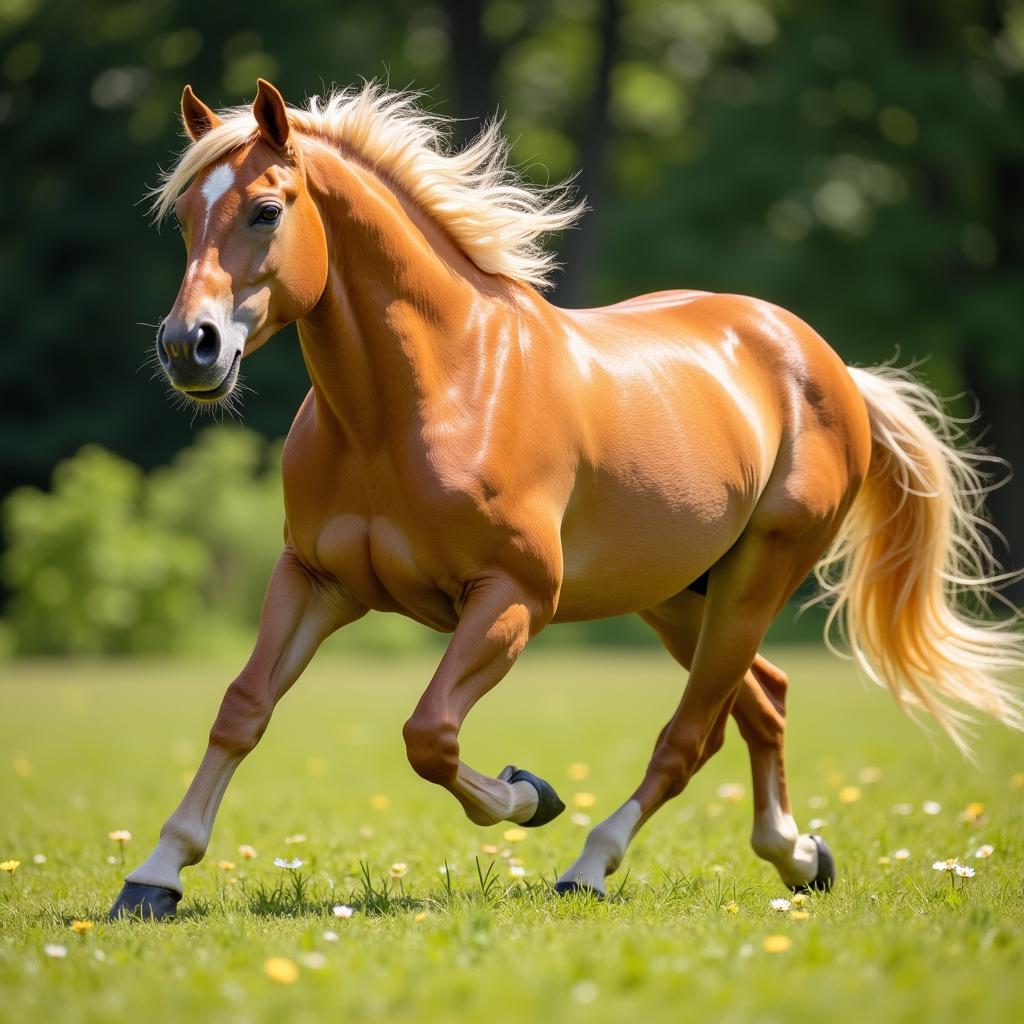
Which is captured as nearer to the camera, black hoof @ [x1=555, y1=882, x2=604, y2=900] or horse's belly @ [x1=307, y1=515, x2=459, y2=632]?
horse's belly @ [x1=307, y1=515, x2=459, y2=632]

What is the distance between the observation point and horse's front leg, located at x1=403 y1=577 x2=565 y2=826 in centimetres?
421

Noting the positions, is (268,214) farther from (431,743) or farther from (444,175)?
(431,743)

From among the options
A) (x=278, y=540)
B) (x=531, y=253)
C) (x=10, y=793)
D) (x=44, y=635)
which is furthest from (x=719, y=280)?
(x=531, y=253)

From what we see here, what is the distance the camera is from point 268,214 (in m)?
4.14

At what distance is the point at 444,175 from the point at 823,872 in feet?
9.35

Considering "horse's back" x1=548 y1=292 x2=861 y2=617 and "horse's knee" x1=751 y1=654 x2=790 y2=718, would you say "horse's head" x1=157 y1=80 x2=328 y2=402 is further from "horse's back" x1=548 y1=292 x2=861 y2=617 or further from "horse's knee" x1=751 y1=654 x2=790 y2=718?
"horse's knee" x1=751 y1=654 x2=790 y2=718

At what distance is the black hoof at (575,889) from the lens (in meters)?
4.61

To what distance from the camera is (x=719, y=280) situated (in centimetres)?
2766

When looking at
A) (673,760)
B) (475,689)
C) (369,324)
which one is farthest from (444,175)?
(673,760)

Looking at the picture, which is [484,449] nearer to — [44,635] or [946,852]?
[946,852]

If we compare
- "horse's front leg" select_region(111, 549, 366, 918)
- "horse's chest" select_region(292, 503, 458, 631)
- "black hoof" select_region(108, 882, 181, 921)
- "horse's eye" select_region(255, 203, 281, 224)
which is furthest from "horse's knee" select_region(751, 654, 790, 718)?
"horse's eye" select_region(255, 203, 281, 224)

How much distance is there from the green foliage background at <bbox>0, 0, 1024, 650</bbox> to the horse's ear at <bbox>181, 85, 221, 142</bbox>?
18430 millimetres

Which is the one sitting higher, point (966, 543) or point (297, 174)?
point (297, 174)

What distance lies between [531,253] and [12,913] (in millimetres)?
2720
